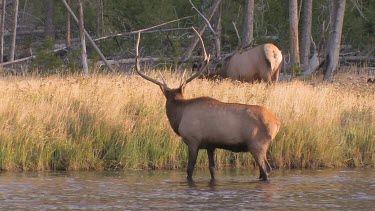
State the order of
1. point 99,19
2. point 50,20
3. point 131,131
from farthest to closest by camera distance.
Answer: point 50,20 → point 99,19 → point 131,131

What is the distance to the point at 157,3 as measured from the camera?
3059 cm

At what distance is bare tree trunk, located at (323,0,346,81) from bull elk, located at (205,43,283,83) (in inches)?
144

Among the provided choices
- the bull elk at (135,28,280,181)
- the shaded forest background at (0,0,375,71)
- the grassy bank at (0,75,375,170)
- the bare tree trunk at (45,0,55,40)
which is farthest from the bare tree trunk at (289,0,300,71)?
the bull elk at (135,28,280,181)

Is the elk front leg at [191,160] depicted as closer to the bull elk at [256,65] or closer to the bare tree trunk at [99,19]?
the bull elk at [256,65]

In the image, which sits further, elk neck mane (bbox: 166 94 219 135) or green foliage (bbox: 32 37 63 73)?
green foliage (bbox: 32 37 63 73)

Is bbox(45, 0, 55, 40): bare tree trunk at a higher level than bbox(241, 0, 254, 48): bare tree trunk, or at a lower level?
higher

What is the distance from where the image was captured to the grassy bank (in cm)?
1398

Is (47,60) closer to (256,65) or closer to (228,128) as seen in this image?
(256,65)

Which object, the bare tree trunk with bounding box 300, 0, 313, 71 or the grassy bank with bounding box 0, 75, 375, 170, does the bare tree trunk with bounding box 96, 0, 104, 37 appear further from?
the grassy bank with bounding box 0, 75, 375, 170

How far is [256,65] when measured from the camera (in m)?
21.2

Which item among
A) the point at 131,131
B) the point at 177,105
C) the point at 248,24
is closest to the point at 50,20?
the point at 248,24

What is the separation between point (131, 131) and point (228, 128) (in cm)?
269

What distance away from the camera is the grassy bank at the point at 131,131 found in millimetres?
13984

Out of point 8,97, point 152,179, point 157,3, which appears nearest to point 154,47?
point 157,3
